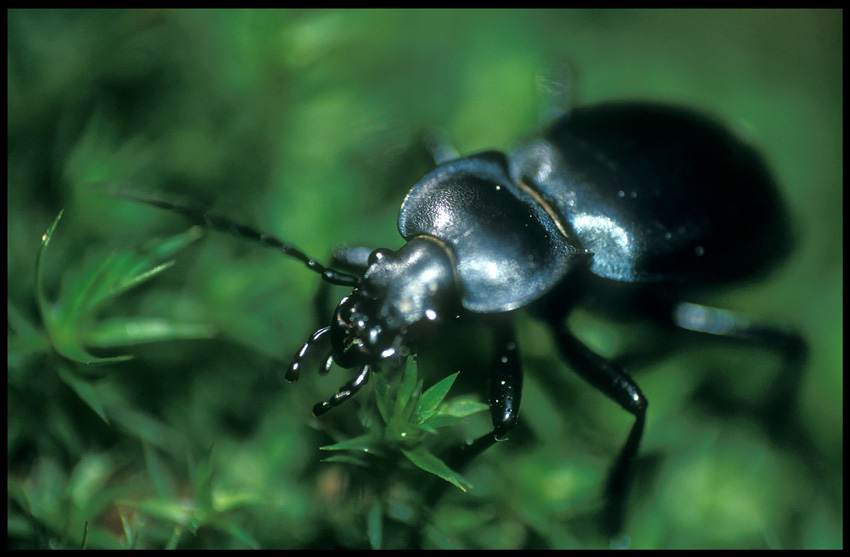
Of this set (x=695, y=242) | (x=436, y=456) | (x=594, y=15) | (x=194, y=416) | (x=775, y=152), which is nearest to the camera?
(x=436, y=456)

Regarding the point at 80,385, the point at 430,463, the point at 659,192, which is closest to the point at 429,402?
the point at 430,463

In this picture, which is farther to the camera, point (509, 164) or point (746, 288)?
point (746, 288)

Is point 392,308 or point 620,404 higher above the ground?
point 392,308

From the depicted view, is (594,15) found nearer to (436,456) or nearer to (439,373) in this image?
(439,373)

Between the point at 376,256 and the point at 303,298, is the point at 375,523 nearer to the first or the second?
the point at 376,256

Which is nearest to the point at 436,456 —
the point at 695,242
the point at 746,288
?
the point at 695,242

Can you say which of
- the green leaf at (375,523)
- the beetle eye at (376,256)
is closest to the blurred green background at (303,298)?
the green leaf at (375,523)
